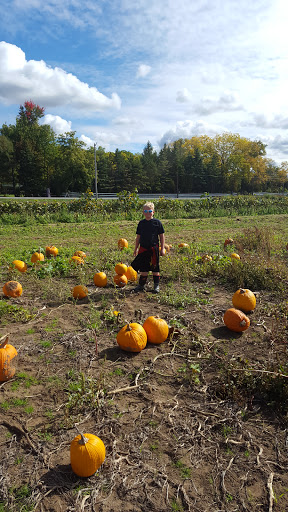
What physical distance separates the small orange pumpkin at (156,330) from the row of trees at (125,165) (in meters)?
46.7

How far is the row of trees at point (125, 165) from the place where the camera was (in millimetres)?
49344

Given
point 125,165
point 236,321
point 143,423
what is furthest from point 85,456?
point 125,165

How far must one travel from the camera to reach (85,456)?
2.22 meters

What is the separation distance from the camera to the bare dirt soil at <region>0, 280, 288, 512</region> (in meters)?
2.15

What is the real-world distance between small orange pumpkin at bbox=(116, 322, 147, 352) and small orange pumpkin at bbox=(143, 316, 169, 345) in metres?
0.15

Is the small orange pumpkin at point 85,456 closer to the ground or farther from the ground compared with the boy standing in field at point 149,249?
closer to the ground

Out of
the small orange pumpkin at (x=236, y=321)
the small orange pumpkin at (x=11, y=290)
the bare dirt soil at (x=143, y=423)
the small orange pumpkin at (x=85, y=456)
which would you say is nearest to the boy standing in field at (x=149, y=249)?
the bare dirt soil at (x=143, y=423)

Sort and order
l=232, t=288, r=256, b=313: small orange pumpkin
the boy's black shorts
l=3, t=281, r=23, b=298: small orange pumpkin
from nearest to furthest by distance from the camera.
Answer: l=232, t=288, r=256, b=313: small orange pumpkin < l=3, t=281, r=23, b=298: small orange pumpkin < the boy's black shorts

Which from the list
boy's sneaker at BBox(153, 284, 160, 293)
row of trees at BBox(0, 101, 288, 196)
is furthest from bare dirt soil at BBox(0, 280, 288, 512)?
row of trees at BBox(0, 101, 288, 196)

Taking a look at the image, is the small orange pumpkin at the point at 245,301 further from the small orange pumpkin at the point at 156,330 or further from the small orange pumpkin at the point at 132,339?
the small orange pumpkin at the point at 132,339

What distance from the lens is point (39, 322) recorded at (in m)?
4.71

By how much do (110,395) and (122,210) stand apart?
16.3 m

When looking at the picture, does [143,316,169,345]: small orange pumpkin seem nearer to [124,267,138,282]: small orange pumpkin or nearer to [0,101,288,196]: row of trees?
[124,267,138,282]: small orange pumpkin

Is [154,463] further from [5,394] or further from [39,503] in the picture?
[5,394]
